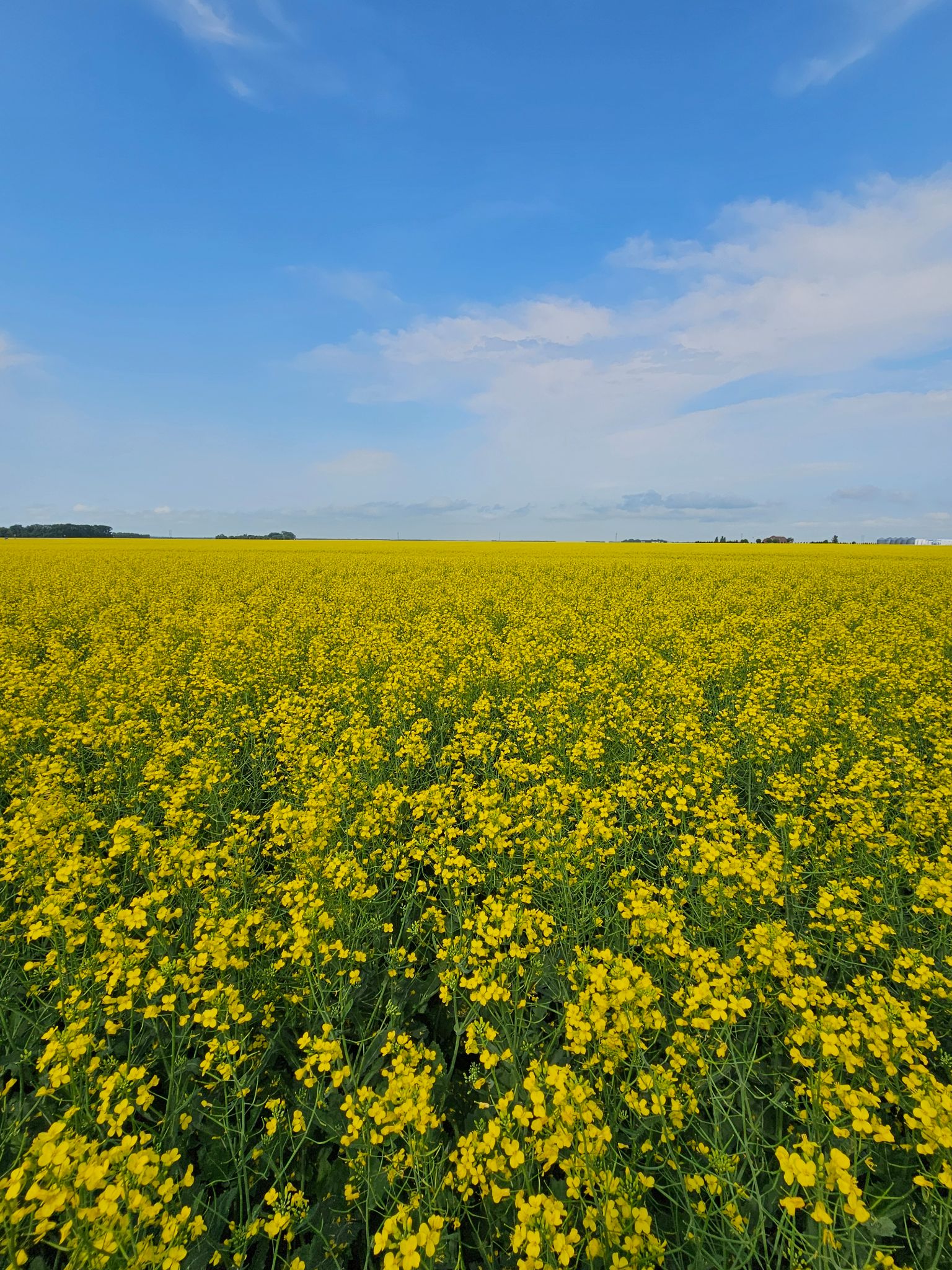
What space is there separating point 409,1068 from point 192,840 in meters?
3.30

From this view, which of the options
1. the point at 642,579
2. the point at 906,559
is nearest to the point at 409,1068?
the point at 642,579

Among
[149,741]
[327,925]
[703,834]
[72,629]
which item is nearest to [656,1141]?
[327,925]

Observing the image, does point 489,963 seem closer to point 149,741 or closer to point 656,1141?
point 656,1141

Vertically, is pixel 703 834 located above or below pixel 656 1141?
above

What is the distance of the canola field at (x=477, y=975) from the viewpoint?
8.11ft

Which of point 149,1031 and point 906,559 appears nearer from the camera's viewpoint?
point 149,1031

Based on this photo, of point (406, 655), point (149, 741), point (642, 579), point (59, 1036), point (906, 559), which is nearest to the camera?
point (59, 1036)

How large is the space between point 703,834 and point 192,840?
208 inches

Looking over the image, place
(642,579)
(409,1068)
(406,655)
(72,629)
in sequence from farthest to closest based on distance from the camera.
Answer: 1. (642,579)
2. (72,629)
3. (406,655)
4. (409,1068)

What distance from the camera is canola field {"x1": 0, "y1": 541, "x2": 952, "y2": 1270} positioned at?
8.11ft

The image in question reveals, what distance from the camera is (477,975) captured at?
3.30 meters

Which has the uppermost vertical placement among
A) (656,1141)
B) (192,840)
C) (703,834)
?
(192,840)

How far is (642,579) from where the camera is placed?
26.6 meters

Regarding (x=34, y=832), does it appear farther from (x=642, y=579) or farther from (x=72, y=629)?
(x=642, y=579)
